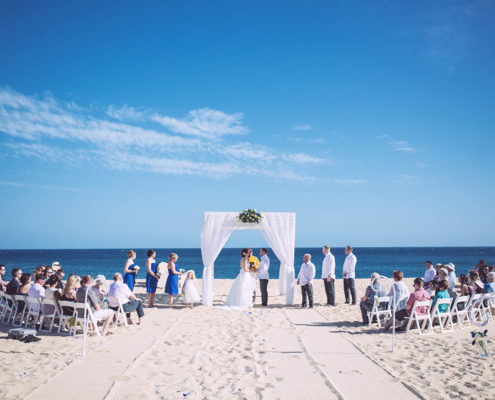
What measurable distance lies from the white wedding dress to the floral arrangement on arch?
143 centimetres

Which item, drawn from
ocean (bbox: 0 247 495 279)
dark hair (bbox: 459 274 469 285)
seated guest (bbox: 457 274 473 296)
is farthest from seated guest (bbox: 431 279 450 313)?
ocean (bbox: 0 247 495 279)

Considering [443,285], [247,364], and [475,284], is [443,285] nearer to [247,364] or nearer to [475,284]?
[475,284]

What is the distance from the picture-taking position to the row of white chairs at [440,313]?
7359 mm

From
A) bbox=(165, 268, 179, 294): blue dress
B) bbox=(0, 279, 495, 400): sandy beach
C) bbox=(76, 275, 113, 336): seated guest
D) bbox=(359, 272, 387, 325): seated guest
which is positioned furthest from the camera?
bbox=(165, 268, 179, 294): blue dress

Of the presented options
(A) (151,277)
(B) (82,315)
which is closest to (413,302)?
(B) (82,315)

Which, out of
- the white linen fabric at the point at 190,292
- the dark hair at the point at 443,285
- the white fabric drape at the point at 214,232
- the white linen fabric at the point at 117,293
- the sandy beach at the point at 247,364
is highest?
the white fabric drape at the point at 214,232

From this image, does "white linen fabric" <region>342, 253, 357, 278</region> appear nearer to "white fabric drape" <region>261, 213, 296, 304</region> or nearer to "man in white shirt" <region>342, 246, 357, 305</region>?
"man in white shirt" <region>342, 246, 357, 305</region>

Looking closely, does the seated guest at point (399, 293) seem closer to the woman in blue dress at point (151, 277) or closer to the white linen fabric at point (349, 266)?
the white linen fabric at point (349, 266)

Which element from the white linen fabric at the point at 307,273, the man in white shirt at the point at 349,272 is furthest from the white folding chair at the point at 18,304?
the man in white shirt at the point at 349,272

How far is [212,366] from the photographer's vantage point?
5293 mm

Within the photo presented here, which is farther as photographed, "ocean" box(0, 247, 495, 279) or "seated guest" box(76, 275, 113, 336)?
"ocean" box(0, 247, 495, 279)

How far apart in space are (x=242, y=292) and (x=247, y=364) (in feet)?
17.5

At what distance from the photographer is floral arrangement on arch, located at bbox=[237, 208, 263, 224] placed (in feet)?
36.9

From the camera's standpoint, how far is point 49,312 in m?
7.46
